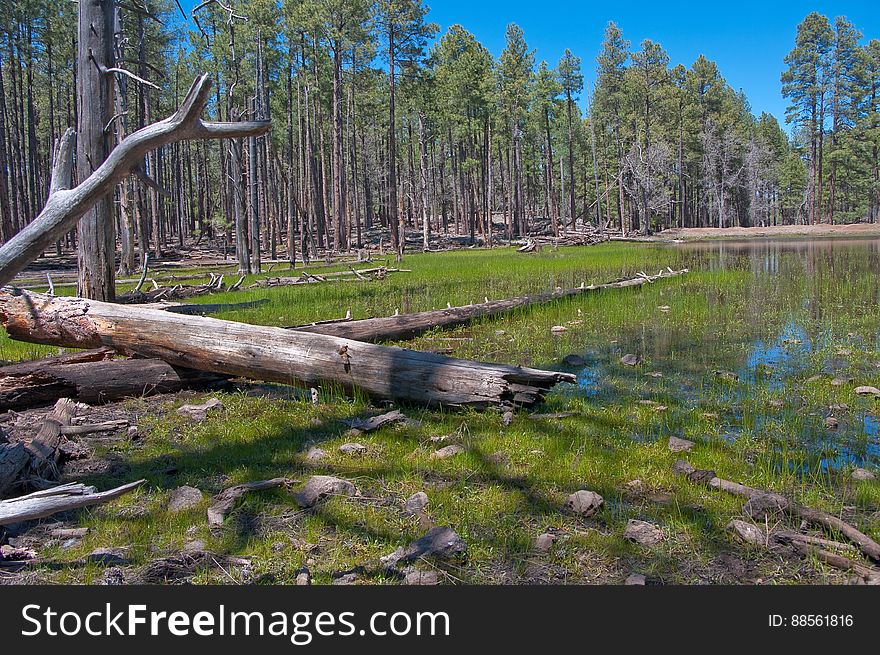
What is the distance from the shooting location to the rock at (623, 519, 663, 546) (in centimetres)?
329

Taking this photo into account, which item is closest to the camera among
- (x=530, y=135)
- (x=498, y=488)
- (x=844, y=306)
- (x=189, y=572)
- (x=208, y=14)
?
(x=189, y=572)

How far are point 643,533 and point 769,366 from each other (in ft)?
17.5

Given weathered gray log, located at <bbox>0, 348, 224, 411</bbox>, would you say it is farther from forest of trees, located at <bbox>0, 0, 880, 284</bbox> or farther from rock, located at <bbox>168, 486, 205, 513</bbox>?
forest of trees, located at <bbox>0, 0, 880, 284</bbox>

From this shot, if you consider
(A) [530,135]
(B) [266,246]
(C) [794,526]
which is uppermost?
(A) [530,135]

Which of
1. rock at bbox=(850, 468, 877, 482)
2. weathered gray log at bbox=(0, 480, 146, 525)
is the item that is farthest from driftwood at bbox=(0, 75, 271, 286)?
rock at bbox=(850, 468, 877, 482)

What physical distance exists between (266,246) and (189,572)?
41.3m

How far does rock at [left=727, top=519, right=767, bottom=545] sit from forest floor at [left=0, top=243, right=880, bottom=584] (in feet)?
0.17

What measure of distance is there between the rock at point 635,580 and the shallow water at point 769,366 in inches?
81.1

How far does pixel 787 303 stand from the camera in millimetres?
12852

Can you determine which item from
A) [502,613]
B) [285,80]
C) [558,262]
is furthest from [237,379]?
[285,80]

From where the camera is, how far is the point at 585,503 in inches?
145

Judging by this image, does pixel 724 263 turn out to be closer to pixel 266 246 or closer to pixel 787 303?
pixel 787 303

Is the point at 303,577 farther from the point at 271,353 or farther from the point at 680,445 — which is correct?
the point at 271,353

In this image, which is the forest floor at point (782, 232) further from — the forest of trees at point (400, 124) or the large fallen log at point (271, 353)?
the large fallen log at point (271, 353)
